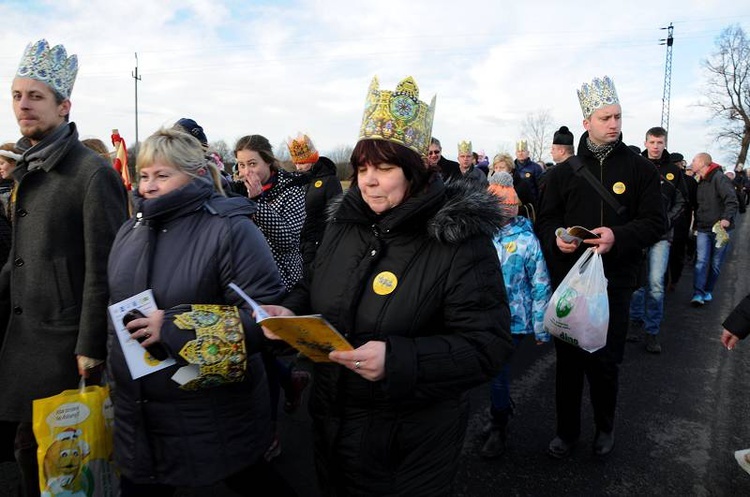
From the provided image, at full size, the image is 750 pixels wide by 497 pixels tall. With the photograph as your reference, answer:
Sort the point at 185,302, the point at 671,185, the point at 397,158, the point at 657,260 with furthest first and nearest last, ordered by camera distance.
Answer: the point at 671,185 → the point at 657,260 → the point at 185,302 → the point at 397,158

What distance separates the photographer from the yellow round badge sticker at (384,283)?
1818mm

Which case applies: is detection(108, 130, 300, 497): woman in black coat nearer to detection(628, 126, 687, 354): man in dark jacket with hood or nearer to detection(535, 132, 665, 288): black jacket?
detection(535, 132, 665, 288): black jacket

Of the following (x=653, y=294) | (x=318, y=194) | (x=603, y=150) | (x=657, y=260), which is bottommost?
(x=653, y=294)

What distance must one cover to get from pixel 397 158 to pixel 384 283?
0.44 metres

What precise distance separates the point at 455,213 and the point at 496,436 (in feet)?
7.52

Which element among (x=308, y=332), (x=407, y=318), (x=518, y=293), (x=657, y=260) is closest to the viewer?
(x=308, y=332)

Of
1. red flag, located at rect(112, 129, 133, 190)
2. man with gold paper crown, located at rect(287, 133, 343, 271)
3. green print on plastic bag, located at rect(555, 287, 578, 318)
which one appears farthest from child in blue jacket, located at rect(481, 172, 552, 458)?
red flag, located at rect(112, 129, 133, 190)

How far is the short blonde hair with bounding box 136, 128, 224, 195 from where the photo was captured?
2207 mm

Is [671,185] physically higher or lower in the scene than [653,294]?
higher

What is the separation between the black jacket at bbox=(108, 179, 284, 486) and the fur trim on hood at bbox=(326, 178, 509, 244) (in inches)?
24.5

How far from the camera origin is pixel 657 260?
6219mm

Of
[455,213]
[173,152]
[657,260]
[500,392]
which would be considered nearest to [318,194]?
[500,392]

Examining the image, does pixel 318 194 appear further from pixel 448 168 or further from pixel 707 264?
pixel 707 264

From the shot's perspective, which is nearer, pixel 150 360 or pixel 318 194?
pixel 150 360
